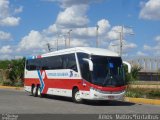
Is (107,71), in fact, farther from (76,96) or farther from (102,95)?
(76,96)

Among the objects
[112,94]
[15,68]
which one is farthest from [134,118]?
[15,68]

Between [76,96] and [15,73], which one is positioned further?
[15,73]

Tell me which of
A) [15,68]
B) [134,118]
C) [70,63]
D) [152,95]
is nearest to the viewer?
[134,118]

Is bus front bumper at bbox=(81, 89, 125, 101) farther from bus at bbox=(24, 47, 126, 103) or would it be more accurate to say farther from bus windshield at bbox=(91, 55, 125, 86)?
bus windshield at bbox=(91, 55, 125, 86)

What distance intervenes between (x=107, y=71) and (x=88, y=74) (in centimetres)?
110

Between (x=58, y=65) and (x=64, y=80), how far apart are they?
1.58 m

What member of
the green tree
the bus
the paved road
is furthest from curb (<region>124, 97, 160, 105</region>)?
the green tree

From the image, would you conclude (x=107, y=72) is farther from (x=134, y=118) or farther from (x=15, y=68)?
(x=15, y=68)

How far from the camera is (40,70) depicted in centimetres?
3306

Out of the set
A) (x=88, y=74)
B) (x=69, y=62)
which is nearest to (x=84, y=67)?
(x=88, y=74)

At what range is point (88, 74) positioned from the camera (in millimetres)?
25391

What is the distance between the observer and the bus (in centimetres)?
2512

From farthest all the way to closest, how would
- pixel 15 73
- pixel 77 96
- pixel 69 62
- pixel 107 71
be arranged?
pixel 15 73
pixel 69 62
pixel 77 96
pixel 107 71

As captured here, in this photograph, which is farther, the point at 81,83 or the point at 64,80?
the point at 64,80
